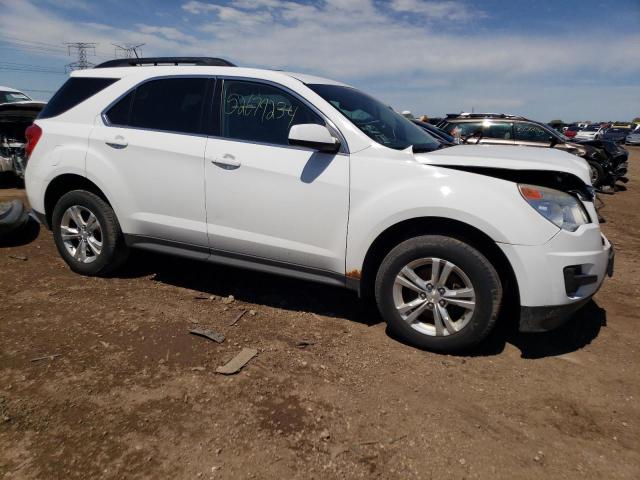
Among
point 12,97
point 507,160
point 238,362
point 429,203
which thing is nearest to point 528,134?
point 507,160

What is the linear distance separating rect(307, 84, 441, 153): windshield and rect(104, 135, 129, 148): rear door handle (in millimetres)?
1619

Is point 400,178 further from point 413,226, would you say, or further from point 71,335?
point 71,335

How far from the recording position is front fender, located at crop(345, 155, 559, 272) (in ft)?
8.79

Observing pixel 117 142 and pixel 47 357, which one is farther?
pixel 117 142

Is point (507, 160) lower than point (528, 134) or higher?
lower

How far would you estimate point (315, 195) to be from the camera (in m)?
3.11

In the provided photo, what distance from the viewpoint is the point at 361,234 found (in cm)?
304

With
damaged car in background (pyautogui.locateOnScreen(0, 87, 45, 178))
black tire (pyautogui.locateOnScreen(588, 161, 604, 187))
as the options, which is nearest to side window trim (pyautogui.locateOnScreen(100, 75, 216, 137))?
damaged car in background (pyautogui.locateOnScreen(0, 87, 45, 178))

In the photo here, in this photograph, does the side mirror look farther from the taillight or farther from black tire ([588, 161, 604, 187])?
black tire ([588, 161, 604, 187])

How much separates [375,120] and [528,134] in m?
8.75

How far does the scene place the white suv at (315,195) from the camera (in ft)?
9.05

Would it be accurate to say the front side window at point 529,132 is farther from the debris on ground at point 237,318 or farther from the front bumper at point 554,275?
the debris on ground at point 237,318

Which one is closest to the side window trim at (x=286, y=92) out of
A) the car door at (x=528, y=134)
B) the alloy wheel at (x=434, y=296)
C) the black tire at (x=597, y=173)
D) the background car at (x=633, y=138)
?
the alloy wheel at (x=434, y=296)

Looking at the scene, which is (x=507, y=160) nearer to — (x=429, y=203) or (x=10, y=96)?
(x=429, y=203)
